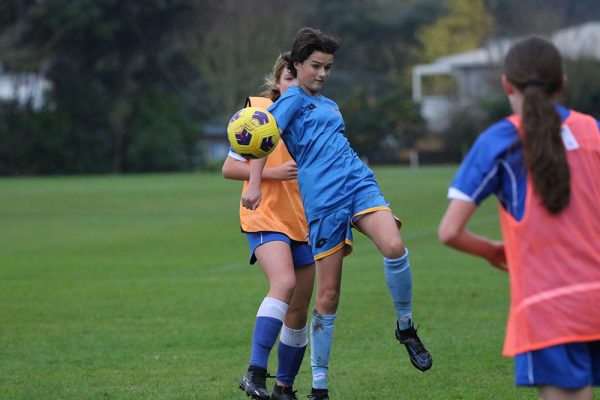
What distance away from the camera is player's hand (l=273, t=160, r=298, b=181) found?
643 cm

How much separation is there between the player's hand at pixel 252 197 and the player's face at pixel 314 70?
0.68 metres

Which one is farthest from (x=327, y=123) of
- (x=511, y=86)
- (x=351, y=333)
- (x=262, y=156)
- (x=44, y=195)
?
(x=44, y=195)

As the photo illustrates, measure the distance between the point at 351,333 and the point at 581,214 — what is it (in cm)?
548

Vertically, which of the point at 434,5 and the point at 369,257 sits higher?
the point at 434,5

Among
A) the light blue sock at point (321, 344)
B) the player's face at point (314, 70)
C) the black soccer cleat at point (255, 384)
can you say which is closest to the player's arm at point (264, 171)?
the player's face at point (314, 70)

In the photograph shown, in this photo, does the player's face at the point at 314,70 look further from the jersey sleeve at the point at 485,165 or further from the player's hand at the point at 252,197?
the jersey sleeve at the point at 485,165

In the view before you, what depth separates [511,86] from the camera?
4.16 meters

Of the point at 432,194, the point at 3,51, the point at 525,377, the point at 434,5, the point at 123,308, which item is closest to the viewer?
the point at 525,377

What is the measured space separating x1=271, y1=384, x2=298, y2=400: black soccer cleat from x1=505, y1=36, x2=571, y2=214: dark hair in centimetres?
297

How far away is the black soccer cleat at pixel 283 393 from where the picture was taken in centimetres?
668

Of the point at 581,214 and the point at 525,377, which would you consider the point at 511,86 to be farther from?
the point at 525,377

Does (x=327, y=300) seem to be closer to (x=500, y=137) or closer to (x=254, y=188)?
(x=254, y=188)

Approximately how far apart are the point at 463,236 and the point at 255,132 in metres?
2.11

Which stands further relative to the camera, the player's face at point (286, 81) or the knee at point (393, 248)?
the player's face at point (286, 81)
